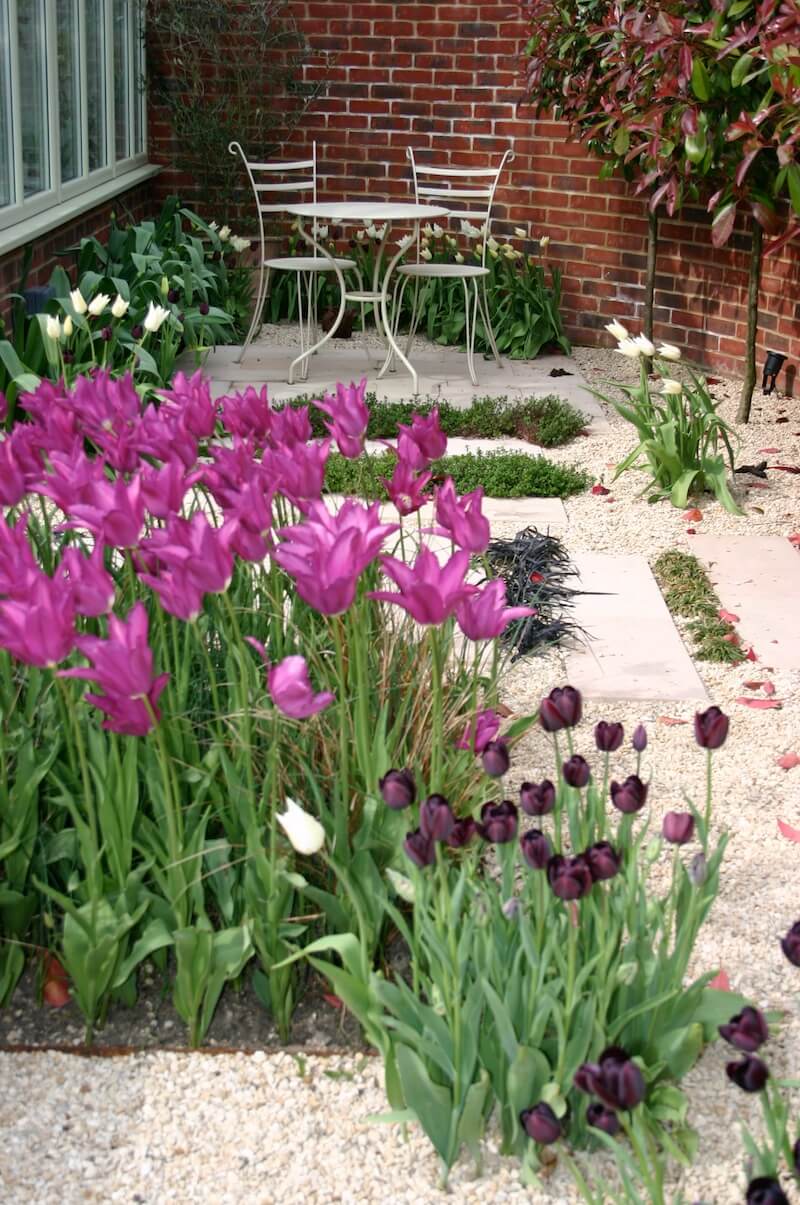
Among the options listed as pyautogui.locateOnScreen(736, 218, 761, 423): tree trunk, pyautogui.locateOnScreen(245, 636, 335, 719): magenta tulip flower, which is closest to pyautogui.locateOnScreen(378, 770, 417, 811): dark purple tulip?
pyautogui.locateOnScreen(245, 636, 335, 719): magenta tulip flower

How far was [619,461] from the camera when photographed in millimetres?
5281

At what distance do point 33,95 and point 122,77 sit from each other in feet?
6.39

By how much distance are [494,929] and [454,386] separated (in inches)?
198

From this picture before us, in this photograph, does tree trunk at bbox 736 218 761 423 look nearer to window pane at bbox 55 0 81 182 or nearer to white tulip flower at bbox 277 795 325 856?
window pane at bbox 55 0 81 182

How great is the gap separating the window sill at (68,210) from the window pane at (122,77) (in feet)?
0.59

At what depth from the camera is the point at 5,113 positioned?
18.9 ft

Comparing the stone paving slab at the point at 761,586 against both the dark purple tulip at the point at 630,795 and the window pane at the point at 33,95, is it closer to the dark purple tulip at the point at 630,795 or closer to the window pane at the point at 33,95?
the dark purple tulip at the point at 630,795

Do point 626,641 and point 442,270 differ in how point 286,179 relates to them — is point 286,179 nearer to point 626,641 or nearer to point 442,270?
point 442,270

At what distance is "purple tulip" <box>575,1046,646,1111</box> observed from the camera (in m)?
1.29

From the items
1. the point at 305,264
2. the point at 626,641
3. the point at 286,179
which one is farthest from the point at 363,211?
the point at 626,641

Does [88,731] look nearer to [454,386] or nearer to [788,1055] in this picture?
[788,1055]

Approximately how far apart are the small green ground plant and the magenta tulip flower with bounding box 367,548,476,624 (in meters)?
1.89

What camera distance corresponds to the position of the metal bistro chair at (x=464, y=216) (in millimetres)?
6781

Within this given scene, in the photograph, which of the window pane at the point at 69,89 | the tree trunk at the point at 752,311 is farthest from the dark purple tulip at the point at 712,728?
the window pane at the point at 69,89
